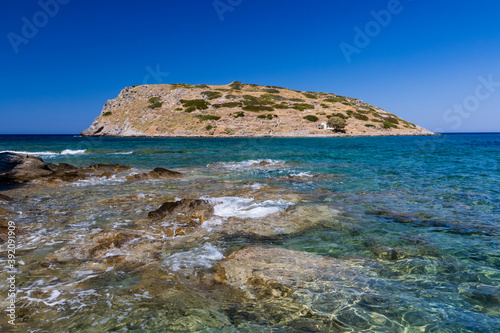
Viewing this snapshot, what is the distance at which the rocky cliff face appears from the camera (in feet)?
246

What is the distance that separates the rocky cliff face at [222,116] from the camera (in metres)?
74.9

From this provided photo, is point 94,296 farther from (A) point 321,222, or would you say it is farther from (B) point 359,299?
(A) point 321,222

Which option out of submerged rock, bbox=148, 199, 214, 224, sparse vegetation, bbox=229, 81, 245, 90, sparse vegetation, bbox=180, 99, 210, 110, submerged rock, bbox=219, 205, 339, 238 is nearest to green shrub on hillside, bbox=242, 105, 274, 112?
sparse vegetation, bbox=180, 99, 210, 110

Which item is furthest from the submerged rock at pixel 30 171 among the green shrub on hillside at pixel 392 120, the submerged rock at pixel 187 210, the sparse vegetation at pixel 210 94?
the green shrub on hillside at pixel 392 120

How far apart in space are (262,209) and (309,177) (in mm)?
8067

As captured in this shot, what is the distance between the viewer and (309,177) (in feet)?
54.9

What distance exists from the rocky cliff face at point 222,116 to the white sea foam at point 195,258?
67201 mm

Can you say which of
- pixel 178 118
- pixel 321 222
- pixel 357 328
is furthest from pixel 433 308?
pixel 178 118

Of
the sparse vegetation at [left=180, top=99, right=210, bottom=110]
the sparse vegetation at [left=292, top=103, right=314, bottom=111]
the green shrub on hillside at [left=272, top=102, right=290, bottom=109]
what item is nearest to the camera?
the sparse vegetation at [left=180, top=99, right=210, bottom=110]

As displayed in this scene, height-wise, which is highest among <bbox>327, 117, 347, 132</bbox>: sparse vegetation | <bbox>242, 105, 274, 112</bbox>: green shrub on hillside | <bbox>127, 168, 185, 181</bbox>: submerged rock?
<bbox>242, 105, 274, 112</bbox>: green shrub on hillside

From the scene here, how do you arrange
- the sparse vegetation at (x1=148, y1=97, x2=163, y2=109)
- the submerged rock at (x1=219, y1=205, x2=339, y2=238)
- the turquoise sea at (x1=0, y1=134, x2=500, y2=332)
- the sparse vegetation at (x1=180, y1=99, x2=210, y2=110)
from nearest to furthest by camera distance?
the turquoise sea at (x1=0, y1=134, x2=500, y2=332), the submerged rock at (x1=219, y1=205, x2=339, y2=238), the sparse vegetation at (x1=180, y1=99, x2=210, y2=110), the sparse vegetation at (x1=148, y1=97, x2=163, y2=109)

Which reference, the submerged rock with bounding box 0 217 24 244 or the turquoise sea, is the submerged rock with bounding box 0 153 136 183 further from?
the submerged rock with bounding box 0 217 24 244

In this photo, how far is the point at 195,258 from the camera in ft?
19.1

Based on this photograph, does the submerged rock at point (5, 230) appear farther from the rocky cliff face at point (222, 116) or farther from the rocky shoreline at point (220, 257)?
the rocky cliff face at point (222, 116)
